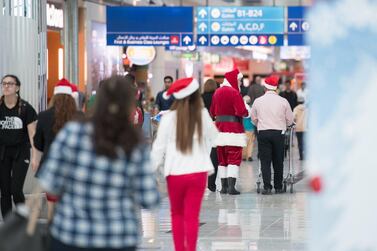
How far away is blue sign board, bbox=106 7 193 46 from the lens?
29.5 meters

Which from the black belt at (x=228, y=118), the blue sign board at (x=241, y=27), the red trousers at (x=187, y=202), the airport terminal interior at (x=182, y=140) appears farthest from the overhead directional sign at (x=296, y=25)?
the red trousers at (x=187, y=202)

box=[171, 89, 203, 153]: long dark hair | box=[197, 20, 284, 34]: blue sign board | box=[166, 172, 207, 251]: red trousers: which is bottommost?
box=[166, 172, 207, 251]: red trousers

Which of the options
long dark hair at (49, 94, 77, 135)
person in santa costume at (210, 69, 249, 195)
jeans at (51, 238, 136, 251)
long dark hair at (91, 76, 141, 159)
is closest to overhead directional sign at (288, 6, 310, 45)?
person in santa costume at (210, 69, 249, 195)

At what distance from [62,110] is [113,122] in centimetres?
395

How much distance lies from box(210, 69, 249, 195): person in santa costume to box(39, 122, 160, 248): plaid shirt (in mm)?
10449

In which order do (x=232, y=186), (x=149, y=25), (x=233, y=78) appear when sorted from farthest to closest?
(x=149, y=25) < (x=232, y=186) < (x=233, y=78)

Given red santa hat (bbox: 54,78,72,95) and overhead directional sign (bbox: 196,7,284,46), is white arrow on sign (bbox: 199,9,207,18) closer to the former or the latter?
overhead directional sign (bbox: 196,7,284,46)

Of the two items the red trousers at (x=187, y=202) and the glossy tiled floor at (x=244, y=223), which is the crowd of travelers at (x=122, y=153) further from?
the glossy tiled floor at (x=244, y=223)

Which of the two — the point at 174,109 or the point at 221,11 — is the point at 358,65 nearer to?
the point at 174,109

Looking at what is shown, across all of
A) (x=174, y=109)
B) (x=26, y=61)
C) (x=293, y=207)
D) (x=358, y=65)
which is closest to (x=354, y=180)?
(x=358, y=65)

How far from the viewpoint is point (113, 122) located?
5812 mm

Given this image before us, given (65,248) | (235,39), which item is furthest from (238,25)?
(65,248)

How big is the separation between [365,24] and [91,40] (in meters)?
22.1

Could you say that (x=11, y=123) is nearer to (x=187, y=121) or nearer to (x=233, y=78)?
(x=187, y=121)
